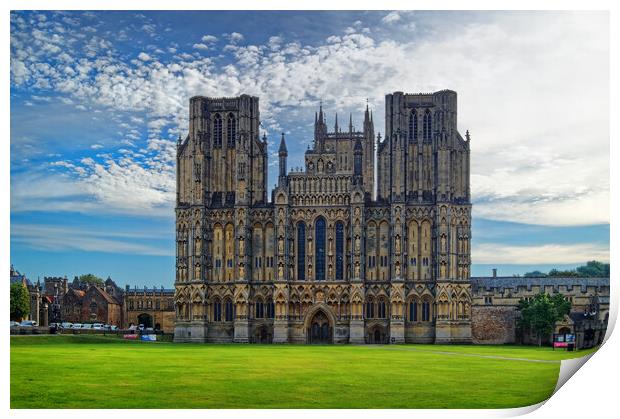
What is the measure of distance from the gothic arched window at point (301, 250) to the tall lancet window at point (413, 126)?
15.4 meters

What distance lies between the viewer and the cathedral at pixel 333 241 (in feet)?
295

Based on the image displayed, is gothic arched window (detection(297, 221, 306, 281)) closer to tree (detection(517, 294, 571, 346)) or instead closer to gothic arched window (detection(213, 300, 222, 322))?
gothic arched window (detection(213, 300, 222, 322))

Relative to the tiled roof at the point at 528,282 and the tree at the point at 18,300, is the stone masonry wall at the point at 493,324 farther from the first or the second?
the tree at the point at 18,300

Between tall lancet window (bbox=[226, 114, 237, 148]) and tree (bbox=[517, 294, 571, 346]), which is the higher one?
tall lancet window (bbox=[226, 114, 237, 148])

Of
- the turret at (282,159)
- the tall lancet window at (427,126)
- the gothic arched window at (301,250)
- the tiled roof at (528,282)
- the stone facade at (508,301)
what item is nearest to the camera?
the stone facade at (508,301)

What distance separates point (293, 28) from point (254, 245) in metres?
42.9

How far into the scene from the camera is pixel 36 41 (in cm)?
4853

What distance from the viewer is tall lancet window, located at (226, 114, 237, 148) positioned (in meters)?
95.7

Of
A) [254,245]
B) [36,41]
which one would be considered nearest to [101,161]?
[36,41]

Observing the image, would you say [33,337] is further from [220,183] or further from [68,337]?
[220,183]

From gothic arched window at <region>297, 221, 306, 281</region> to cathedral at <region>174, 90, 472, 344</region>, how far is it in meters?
0.11

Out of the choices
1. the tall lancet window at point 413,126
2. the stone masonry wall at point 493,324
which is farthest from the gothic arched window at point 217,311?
the tall lancet window at point 413,126

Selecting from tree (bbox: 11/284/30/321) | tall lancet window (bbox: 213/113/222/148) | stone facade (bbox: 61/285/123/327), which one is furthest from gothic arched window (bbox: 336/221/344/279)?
stone facade (bbox: 61/285/123/327)
